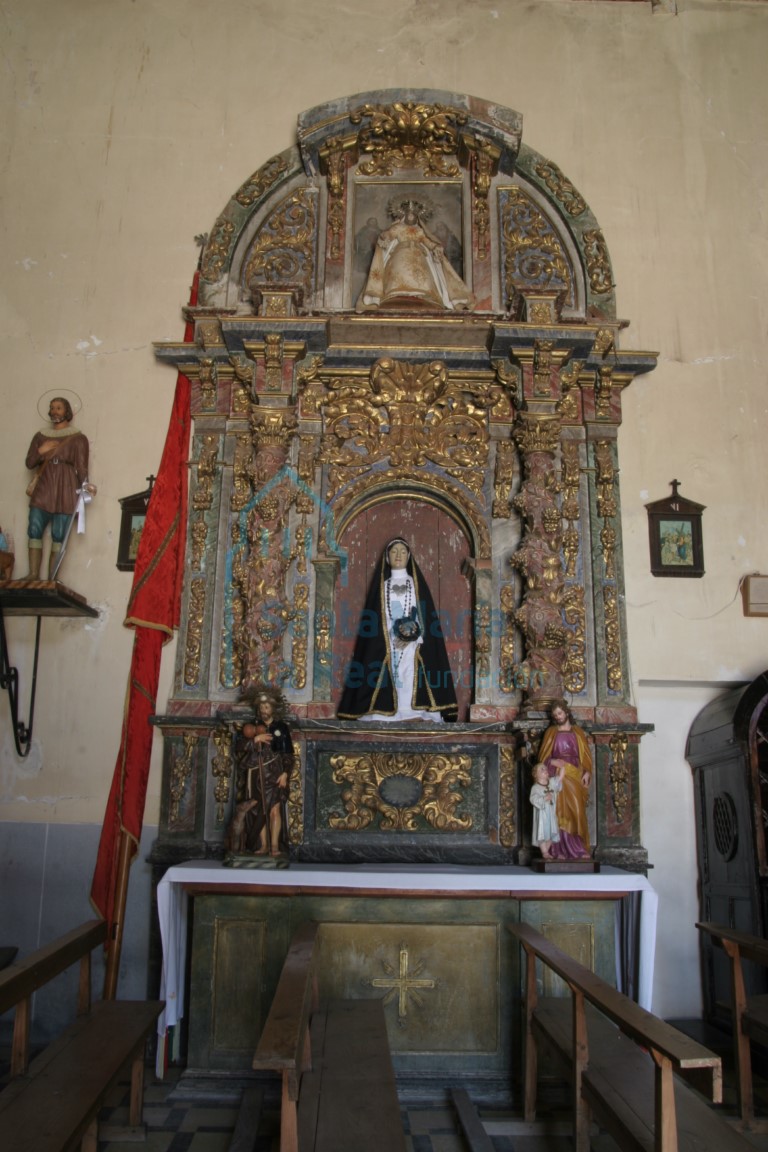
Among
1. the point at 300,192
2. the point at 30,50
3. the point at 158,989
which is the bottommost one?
the point at 158,989

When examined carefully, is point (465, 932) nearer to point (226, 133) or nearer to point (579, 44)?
point (226, 133)

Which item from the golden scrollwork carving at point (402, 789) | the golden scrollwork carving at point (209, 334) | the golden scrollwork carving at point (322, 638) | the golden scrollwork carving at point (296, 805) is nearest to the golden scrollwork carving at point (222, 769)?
the golden scrollwork carving at point (296, 805)

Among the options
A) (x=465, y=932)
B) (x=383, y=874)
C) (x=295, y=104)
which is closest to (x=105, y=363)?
(x=295, y=104)

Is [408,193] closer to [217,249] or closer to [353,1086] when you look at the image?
[217,249]

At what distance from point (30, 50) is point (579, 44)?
442 centimetres

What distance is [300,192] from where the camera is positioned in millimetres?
7160

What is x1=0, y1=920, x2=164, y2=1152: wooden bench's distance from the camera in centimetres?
295

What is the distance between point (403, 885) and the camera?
481cm

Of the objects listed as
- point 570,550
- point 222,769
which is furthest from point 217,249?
point 222,769

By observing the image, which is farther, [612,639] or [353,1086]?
[612,639]

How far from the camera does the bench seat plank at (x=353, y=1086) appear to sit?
9.55 feet

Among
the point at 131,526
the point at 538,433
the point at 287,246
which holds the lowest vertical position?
the point at 131,526

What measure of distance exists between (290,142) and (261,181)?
457mm

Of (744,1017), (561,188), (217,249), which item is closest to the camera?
(744,1017)
